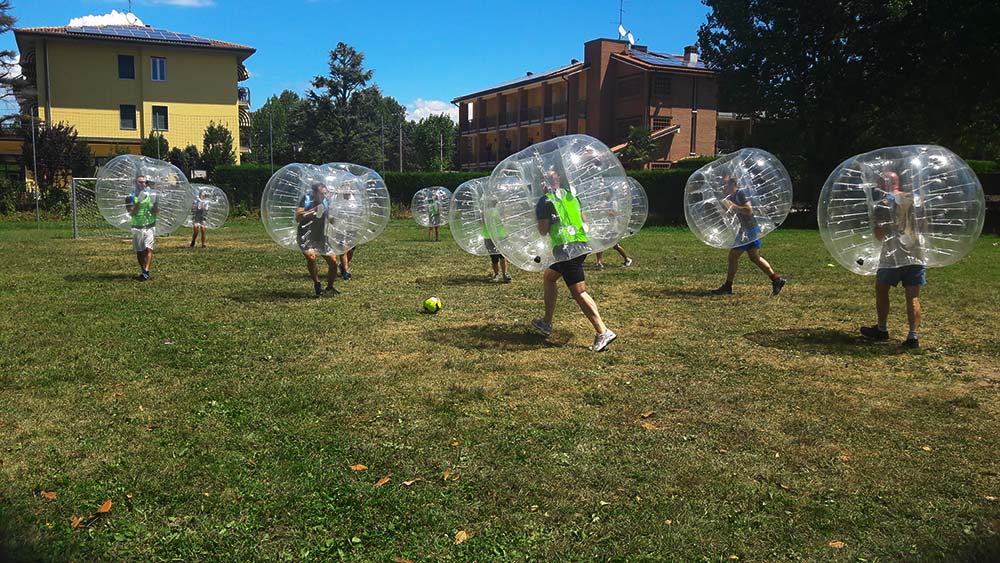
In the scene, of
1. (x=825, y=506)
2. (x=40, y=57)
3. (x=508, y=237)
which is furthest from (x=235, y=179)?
(x=825, y=506)

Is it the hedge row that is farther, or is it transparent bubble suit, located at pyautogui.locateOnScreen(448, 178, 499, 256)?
the hedge row

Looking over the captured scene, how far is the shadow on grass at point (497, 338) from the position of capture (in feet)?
27.0

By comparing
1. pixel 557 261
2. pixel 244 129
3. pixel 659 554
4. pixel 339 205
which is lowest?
pixel 659 554

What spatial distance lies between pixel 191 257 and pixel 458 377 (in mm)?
13393

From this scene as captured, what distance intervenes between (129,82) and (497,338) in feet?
149

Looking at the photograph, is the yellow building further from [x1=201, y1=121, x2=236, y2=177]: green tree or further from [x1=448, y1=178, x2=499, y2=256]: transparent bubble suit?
[x1=448, y1=178, x2=499, y2=256]: transparent bubble suit

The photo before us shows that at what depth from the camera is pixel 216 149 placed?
40.8m

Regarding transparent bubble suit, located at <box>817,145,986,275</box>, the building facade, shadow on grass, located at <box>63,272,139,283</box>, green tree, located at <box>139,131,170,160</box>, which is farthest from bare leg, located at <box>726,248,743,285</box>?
green tree, located at <box>139,131,170,160</box>

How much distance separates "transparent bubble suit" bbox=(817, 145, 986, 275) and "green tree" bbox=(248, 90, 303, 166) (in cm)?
3232

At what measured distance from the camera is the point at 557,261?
766cm

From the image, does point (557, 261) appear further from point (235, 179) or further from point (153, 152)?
point (153, 152)

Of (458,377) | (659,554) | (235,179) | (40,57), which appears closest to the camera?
(659,554)

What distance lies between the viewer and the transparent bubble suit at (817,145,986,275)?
23.8 feet

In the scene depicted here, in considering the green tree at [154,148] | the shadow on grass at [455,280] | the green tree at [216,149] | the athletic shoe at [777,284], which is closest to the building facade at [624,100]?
the green tree at [216,149]
